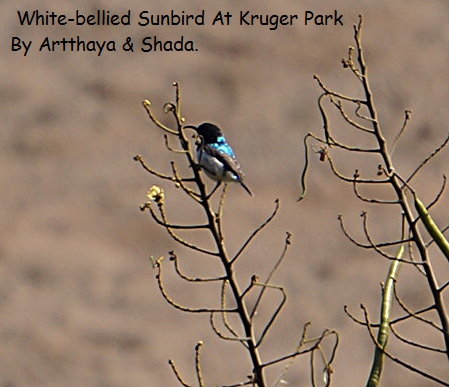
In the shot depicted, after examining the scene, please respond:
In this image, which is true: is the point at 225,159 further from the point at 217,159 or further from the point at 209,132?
the point at 209,132

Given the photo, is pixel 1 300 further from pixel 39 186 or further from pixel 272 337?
pixel 272 337

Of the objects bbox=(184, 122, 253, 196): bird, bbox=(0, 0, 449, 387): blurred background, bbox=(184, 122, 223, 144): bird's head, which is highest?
bbox=(0, 0, 449, 387): blurred background

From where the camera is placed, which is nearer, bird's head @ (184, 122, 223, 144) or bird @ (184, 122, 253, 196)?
bird @ (184, 122, 253, 196)

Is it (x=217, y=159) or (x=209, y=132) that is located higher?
(x=209, y=132)

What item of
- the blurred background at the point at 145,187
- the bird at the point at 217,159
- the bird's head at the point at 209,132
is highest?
the blurred background at the point at 145,187

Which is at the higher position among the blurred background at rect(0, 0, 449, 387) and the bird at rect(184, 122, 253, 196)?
the blurred background at rect(0, 0, 449, 387)

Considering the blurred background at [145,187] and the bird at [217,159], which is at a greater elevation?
the blurred background at [145,187]

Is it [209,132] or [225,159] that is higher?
[209,132]

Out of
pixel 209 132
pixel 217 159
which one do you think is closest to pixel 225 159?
pixel 217 159

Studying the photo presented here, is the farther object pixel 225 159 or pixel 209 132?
pixel 209 132

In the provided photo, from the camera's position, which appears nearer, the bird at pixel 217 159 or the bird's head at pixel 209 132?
the bird at pixel 217 159

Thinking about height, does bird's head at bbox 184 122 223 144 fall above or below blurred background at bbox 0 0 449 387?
below
